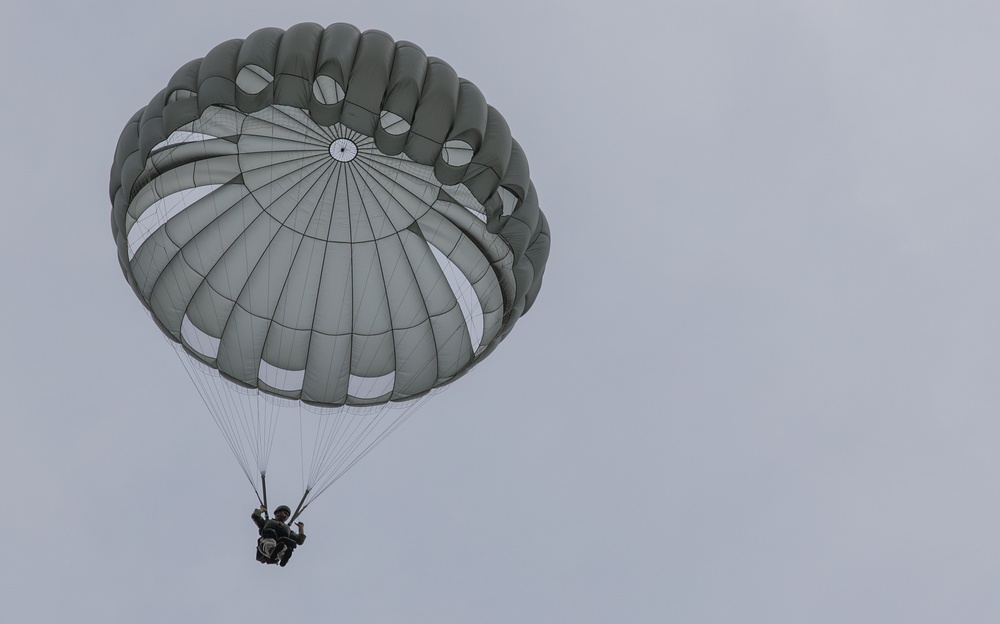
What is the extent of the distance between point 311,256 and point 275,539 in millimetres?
3518

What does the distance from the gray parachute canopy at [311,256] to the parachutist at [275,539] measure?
201 centimetres

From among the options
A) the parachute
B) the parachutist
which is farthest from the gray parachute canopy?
the parachutist

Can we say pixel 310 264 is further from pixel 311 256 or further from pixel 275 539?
pixel 275 539

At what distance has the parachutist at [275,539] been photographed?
524 inches

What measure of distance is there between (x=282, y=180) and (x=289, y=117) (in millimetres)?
1224

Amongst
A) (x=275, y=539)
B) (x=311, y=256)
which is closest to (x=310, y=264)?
(x=311, y=256)

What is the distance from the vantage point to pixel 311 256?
577 inches

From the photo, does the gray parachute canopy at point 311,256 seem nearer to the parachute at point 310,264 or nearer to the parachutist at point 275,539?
the parachute at point 310,264

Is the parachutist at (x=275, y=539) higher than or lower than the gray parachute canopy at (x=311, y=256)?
lower

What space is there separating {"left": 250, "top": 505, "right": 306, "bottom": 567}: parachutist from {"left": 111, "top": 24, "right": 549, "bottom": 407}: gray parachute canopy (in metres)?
2.01

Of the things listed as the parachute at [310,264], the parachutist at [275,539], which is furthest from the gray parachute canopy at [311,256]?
the parachutist at [275,539]

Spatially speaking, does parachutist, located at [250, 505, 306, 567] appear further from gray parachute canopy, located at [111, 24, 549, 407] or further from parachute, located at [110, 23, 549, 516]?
gray parachute canopy, located at [111, 24, 549, 407]

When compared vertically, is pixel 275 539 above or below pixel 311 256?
below

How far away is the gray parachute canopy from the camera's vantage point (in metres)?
13.9
